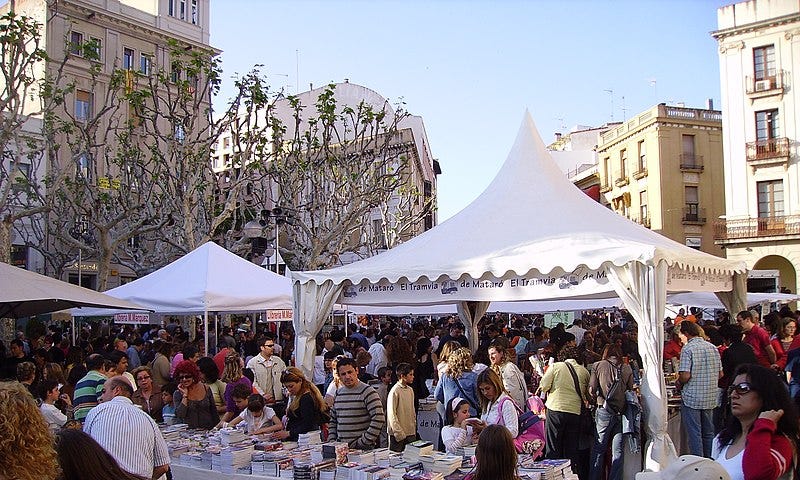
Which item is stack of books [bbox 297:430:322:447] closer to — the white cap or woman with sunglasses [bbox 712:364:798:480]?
woman with sunglasses [bbox 712:364:798:480]

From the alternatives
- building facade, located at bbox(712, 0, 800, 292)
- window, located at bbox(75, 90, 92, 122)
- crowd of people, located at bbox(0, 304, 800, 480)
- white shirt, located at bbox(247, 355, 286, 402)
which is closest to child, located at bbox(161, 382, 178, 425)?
crowd of people, located at bbox(0, 304, 800, 480)

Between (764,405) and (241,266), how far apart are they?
32.0ft

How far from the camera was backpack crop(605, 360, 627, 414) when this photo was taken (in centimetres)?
709

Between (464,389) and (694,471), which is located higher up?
(694,471)

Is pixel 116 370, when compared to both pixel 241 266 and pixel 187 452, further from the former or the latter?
pixel 241 266

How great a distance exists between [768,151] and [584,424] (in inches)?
1215

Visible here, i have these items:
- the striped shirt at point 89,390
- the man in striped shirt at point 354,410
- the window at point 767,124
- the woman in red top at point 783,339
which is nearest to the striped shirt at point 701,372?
the woman in red top at point 783,339

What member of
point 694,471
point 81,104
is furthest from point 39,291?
point 81,104

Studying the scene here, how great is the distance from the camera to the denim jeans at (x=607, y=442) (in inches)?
284

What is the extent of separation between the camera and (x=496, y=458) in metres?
3.67

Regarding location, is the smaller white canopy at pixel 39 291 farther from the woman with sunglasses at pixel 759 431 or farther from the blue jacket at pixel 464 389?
the woman with sunglasses at pixel 759 431

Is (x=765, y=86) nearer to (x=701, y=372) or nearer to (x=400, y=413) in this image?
(x=701, y=372)

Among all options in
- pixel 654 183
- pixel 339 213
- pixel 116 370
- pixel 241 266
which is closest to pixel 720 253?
pixel 654 183

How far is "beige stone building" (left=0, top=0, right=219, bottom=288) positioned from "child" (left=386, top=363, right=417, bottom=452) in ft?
103
